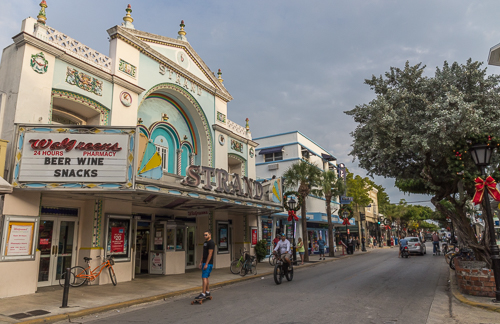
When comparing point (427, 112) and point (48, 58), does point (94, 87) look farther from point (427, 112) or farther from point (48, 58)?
point (427, 112)

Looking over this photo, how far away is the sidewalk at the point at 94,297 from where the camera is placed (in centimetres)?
789

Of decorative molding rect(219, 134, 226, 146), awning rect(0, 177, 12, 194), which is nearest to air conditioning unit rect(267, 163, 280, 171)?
decorative molding rect(219, 134, 226, 146)

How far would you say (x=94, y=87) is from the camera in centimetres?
1299

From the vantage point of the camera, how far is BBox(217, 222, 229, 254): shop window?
19500 mm

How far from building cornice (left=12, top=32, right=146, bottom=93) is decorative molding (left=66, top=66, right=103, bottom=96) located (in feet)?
0.79

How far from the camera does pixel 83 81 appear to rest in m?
12.6

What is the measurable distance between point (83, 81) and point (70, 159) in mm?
3739

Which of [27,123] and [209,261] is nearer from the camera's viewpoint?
[209,261]

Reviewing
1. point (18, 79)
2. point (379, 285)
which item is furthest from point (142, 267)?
point (379, 285)

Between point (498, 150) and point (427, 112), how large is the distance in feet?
7.70

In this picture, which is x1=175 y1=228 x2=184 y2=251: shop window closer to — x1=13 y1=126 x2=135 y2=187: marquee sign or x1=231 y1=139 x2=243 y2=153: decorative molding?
x1=231 y1=139 x2=243 y2=153: decorative molding

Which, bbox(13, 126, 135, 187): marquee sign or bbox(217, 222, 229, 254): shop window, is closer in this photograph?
bbox(13, 126, 135, 187): marquee sign

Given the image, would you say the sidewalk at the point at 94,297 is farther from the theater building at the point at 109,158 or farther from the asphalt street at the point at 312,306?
the theater building at the point at 109,158

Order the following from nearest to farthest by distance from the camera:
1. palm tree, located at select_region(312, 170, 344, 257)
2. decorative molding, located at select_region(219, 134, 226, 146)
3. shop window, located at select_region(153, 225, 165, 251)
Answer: shop window, located at select_region(153, 225, 165, 251) < decorative molding, located at select_region(219, 134, 226, 146) < palm tree, located at select_region(312, 170, 344, 257)
